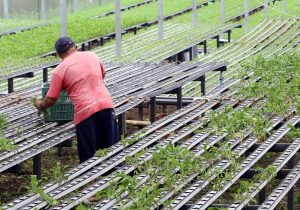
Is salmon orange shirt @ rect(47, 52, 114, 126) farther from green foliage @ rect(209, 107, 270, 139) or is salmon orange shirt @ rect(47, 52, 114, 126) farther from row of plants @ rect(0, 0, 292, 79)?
row of plants @ rect(0, 0, 292, 79)

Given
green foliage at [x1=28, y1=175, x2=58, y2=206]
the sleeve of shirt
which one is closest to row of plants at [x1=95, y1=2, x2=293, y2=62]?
the sleeve of shirt

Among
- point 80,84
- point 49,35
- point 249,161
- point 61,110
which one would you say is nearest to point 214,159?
point 249,161

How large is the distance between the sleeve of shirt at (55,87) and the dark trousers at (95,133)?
35 centimetres

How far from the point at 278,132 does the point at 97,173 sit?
247 cm

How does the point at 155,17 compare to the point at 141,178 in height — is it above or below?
below

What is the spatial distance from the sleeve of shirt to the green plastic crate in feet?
2.28

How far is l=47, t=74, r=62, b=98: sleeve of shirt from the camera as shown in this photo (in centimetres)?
895

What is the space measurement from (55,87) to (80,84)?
23 centimetres

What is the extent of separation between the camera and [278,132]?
948 cm

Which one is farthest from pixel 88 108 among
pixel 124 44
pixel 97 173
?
pixel 124 44

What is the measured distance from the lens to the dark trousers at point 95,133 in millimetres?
9062

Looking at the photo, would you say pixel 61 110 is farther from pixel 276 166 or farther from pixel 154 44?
pixel 154 44

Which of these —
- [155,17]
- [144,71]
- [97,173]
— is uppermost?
[97,173]

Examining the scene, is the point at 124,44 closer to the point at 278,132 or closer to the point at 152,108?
the point at 152,108
